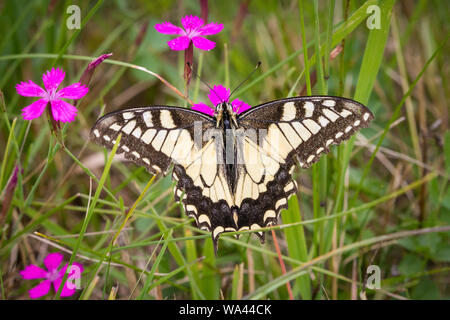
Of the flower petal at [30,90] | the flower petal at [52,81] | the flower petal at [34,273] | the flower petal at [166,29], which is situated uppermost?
the flower petal at [166,29]

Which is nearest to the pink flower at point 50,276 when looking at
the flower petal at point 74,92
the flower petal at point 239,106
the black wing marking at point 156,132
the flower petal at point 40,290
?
the flower petal at point 40,290

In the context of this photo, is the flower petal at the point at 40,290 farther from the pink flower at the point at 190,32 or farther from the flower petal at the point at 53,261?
the pink flower at the point at 190,32

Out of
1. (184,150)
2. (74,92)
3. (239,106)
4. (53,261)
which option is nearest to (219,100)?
(239,106)

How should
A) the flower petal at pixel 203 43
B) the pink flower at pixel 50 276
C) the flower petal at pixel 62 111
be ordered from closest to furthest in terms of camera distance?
the flower petal at pixel 62 111
the flower petal at pixel 203 43
the pink flower at pixel 50 276

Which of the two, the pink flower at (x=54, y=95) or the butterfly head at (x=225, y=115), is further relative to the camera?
the butterfly head at (x=225, y=115)

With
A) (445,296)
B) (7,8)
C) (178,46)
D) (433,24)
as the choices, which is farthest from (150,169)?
(433,24)

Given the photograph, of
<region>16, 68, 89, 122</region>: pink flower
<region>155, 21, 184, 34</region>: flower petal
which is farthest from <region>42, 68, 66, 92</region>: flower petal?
<region>155, 21, 184, 34</region>: flower petal
